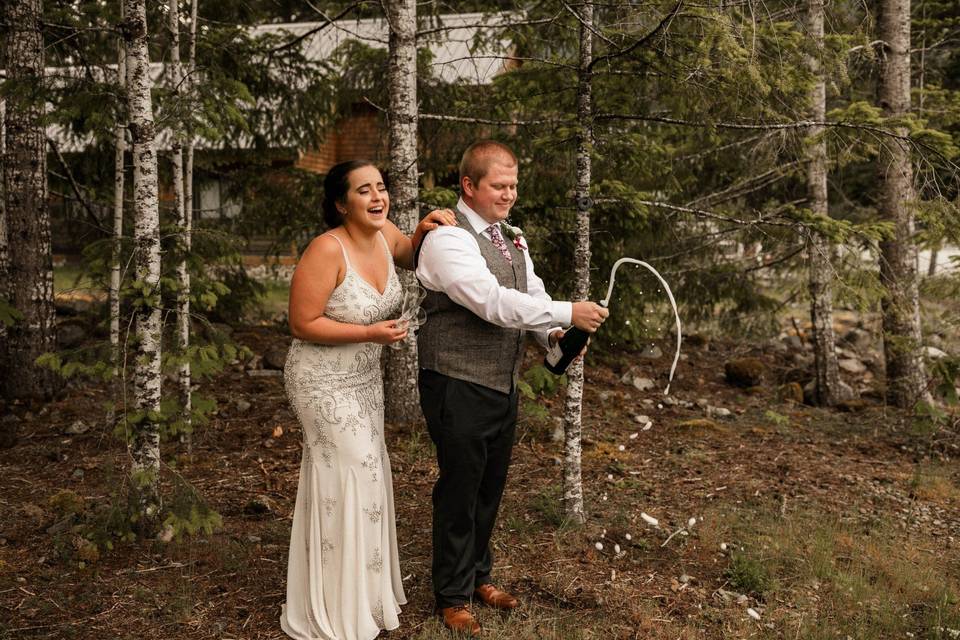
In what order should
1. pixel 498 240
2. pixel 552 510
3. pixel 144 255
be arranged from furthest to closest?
pixel 552 510, pixel 144 255, pixel 498 240

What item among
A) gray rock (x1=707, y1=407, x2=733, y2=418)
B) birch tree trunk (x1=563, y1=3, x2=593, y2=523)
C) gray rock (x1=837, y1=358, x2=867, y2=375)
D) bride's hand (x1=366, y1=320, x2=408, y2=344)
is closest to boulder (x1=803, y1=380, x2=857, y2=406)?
Answer: gray rock (x1=707, y1=407, x2=733, y2=418)

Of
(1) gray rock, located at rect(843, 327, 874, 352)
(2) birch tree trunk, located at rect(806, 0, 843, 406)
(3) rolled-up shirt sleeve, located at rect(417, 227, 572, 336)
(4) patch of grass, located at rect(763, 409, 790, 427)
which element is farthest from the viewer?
(1) gray rock, located at rect(843, 327, 874, 352)

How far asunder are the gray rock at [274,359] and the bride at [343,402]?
5638mm

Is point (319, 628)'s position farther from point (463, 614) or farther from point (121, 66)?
point (121, 66)

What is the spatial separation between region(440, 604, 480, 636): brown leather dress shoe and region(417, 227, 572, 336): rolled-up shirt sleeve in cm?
146

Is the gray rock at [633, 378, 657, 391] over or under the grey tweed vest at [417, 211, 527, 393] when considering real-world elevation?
under

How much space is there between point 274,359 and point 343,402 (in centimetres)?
593

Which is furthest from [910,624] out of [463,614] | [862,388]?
[862,388]

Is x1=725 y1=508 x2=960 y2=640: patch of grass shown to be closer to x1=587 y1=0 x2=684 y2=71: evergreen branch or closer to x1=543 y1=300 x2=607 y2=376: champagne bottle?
x1=543 y1=300 x2=607 y2=376: champagne bottle

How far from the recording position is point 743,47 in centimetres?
490

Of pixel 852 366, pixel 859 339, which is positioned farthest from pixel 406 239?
pixel 859 339

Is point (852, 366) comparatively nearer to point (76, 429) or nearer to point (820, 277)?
point (820, 277)

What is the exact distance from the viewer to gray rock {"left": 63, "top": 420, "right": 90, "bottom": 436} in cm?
730

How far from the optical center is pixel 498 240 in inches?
155
